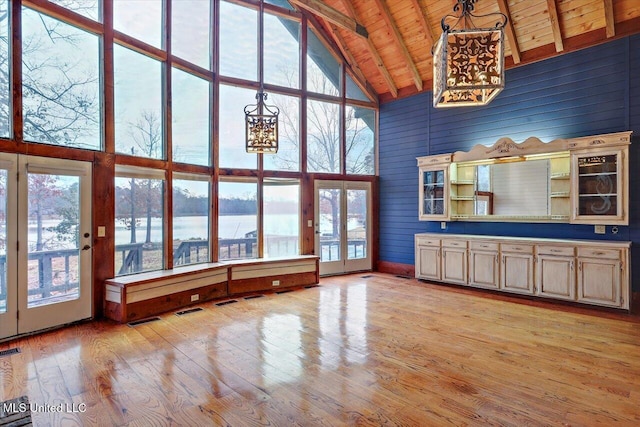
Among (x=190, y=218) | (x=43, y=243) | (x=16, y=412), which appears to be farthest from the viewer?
(x=190, y=218)

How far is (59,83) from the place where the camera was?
4.16 metres

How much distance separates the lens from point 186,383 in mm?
2781

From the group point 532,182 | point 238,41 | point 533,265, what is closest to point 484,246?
point 533,265

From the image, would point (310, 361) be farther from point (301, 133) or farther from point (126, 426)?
point (301, 133)

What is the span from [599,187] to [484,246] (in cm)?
172

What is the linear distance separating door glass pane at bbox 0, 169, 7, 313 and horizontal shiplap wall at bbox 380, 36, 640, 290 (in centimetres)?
625

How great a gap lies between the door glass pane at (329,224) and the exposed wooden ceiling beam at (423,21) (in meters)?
3.27

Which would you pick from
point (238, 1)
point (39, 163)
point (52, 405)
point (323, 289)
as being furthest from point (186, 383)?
point (238, 1)

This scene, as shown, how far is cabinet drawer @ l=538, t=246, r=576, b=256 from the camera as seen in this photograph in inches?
192

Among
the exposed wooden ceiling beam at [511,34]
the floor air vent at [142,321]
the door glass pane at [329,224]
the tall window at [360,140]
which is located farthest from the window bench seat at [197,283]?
the exposed wooden ceiling beam at [511,34]

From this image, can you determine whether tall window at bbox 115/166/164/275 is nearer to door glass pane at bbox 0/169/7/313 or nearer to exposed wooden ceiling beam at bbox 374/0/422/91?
door glass pane at bbox 0/169/7/313

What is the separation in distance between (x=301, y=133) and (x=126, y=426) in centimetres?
572

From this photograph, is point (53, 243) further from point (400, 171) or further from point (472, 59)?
point (400, 171)

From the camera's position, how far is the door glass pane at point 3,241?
Result: 3.63m
